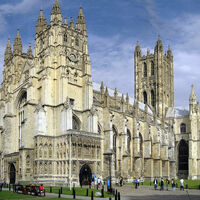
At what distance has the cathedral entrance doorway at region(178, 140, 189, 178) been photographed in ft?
236

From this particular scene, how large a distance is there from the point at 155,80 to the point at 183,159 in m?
21.2

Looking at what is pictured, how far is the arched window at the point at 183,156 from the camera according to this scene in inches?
2852

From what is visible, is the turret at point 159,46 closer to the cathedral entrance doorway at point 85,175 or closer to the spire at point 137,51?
the spire at point 137,51

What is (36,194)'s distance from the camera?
2511 cm

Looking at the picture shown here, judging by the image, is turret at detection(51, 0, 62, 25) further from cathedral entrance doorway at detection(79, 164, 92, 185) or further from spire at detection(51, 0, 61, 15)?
cathedral entrance doorway at detection(79, 164, 92, 185)

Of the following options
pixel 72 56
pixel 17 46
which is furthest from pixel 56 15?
pixel 17 46

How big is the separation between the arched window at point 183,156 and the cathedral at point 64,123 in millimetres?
9855

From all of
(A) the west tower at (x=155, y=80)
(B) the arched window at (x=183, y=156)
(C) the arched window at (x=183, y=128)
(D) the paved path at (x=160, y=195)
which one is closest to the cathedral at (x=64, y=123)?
(B) the arched window at (x=183, y=156)

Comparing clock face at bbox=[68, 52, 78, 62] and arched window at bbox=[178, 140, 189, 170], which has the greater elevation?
clock face at bbox=[68, 52, 78, 62]

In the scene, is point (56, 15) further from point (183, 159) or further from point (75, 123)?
point (183, 159)

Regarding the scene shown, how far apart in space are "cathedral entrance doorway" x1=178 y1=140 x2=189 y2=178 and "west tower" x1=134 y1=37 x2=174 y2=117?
889 centimetres

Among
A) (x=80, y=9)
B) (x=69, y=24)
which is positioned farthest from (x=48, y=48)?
(x=80, y=9)

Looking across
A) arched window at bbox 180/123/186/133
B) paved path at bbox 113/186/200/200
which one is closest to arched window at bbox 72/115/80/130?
paved path at bbox 113/186/200/200

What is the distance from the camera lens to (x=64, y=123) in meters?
39.3
